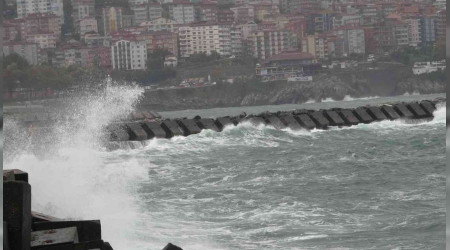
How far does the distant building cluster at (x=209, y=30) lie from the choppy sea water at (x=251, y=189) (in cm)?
9104

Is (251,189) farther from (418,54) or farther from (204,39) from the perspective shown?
(204,39)

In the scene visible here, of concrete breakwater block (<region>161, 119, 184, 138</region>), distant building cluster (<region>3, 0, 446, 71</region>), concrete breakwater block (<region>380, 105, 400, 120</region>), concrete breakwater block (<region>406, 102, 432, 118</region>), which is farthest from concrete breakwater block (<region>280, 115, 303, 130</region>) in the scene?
distant building cluster (<region>3, 0, 446, 71</region>)

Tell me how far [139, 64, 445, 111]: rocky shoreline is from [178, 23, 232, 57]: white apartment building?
14.5 m

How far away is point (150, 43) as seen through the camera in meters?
124

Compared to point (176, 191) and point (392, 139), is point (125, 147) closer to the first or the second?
point (392, 139)

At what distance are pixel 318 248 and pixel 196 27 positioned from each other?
120 m

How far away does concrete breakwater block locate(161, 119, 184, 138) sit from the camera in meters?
26.1

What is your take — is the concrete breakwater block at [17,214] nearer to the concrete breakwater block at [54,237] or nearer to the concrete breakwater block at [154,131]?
the concrete breakwater block at [54,237]

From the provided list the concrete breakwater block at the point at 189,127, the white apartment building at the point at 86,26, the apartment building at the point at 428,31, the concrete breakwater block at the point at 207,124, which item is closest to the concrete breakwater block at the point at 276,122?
the concrete breakwater block at the point at 207,124

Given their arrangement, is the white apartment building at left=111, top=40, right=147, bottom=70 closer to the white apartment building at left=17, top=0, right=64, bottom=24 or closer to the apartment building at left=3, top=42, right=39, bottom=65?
the apartment building at left=3, top=42, right=39, bottom=65

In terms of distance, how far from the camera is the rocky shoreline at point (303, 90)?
353ft

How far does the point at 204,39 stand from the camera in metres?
128

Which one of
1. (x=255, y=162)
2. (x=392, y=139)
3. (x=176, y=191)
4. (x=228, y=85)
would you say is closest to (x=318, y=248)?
(x=176, y=191)

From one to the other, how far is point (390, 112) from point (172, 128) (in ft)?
25.6
